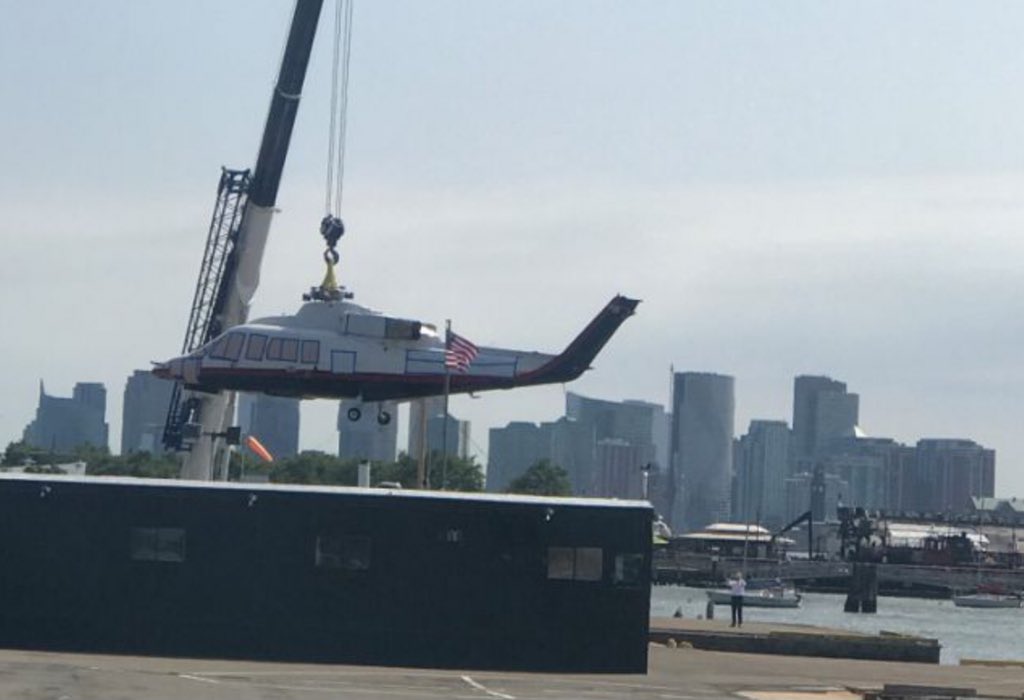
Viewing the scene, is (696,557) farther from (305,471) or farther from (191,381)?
(191,381)

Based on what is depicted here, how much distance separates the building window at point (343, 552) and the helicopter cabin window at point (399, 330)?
15.1 meters

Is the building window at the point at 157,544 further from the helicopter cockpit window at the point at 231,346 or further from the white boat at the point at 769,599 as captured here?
the white boat at the point at 769,599

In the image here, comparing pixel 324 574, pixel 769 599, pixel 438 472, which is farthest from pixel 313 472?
pixel 324 574

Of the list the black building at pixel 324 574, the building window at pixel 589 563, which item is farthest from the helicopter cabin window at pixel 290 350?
the building window at pixel 589 563

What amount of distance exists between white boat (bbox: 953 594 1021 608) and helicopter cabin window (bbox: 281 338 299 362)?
382ft

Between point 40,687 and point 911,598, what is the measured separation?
153143mm

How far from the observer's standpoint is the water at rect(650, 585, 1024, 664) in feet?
330

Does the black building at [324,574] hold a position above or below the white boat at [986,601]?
above

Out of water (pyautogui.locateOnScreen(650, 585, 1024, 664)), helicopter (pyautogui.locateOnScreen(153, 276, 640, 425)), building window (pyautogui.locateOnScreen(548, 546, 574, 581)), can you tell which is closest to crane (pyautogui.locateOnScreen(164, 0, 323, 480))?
helicopter (pyautogui.locateOnScreen(153, 276, 640, 425))

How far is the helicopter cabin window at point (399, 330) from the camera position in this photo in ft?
178

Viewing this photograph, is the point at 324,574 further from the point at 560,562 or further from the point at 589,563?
the point at 589,563

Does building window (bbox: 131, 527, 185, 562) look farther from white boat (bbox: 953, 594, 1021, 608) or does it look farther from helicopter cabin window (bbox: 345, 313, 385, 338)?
white boat (bbox: 953, 594, 1021, 608)

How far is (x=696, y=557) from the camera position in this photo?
18162 centimetres

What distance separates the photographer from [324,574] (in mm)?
39469
